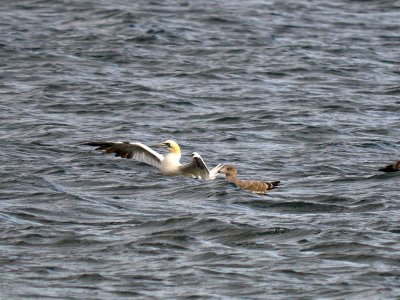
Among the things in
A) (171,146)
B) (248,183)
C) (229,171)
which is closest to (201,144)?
(171,146)

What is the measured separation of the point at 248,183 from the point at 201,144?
3796 millimetres

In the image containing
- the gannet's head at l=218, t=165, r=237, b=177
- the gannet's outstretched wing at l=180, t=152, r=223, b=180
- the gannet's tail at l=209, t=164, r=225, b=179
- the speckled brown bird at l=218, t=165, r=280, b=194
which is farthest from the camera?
the gannet's tail at l=209, t=164, r=225, b=179

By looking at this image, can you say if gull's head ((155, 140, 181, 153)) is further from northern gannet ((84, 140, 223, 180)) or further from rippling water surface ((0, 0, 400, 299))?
rippling water surface ((0, 0, 400, 299))

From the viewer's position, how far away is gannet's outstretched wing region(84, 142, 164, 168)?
18016mm

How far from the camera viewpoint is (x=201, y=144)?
2058cm

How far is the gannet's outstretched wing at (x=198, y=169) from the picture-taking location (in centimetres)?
1707

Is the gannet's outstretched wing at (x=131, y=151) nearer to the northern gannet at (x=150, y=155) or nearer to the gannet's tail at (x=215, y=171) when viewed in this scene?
the northern gannet at (x=150, y=155)

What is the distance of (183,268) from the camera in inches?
504

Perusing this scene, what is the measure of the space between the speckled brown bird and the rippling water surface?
15 cm

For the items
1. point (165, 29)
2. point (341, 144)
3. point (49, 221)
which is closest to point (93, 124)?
point (341, 144)

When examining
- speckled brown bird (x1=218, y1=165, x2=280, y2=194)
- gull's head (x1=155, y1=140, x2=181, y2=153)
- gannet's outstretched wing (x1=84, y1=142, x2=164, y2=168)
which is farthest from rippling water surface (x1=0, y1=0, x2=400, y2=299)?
gull's head (x1=155, y1=140, x2=181, y2=153)

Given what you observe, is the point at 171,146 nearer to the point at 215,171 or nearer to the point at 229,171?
the point at 215,171

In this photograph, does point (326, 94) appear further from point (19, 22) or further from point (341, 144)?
point (19, 22)

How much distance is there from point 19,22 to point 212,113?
9.15m
